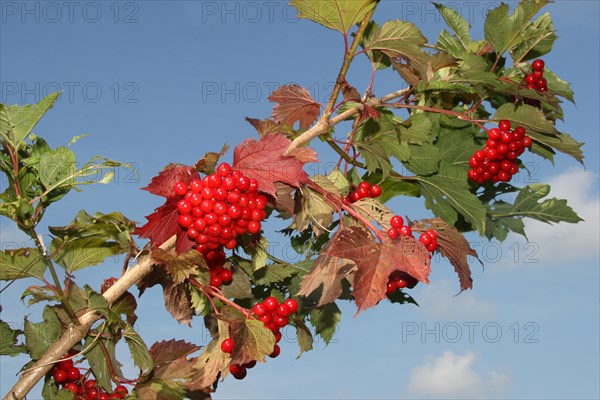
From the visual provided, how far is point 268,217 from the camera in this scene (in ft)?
11.2

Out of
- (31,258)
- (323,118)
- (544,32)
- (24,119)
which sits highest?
(544,32)

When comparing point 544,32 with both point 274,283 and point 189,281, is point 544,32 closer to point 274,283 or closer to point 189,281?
point 274,283

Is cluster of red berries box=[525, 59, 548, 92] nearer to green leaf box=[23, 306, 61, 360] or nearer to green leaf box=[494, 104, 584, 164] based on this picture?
green leaf box=[494, 104, 584, 164]

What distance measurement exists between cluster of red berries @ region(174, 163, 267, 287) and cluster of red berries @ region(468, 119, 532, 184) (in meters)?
1.69

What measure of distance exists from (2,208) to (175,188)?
666 millimetres

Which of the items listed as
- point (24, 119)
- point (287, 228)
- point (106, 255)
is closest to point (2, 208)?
point (24, 119)

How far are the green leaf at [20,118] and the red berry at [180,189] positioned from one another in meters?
0.62

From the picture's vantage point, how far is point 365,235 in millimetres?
2910

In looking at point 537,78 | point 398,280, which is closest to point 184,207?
point 398,280

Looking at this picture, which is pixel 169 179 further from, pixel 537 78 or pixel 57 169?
pixel 537 78

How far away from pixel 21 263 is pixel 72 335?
0.39 metres

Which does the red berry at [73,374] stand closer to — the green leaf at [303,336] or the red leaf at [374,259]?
the green leaf at [303,336]

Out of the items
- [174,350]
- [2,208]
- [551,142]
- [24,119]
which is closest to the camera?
[2,208]

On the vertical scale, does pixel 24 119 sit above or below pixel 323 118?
below
